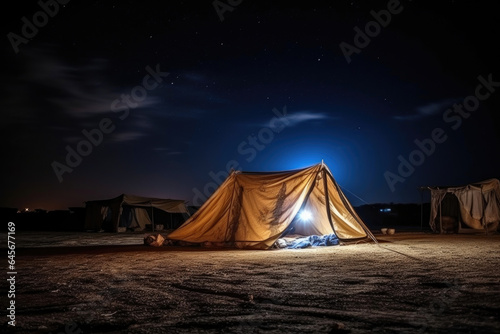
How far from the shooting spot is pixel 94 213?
26.7 metres

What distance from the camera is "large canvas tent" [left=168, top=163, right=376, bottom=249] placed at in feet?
40.7

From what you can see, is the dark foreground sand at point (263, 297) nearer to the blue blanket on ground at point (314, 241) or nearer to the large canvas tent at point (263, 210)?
the blue blanket on ground at point (314, 241)

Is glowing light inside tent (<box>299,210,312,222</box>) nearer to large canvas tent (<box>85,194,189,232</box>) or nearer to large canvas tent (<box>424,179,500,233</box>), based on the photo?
large canvas tent (<box>424,179,500,233</box>)

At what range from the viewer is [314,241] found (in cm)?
1248

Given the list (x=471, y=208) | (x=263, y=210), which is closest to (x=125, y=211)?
(x=263, y=210)

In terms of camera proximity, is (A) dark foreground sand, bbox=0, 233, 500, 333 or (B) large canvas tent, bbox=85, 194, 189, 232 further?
(B) large canvas tent, bbox=85, 194, 189, 232

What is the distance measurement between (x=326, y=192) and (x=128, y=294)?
9.19 metres

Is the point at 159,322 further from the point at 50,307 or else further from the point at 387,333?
the point at 387,333

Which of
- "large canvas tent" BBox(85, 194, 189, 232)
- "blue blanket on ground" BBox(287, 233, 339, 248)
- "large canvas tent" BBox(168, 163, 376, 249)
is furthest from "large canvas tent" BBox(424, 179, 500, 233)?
"large canvas tent" BBox(85, 194, 189, 232)

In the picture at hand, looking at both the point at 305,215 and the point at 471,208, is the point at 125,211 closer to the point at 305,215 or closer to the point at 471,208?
the point at 305,215

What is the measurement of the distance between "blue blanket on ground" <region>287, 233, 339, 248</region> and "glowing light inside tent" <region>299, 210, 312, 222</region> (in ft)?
9.83

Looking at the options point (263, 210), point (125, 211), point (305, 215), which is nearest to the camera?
point (263, 210)

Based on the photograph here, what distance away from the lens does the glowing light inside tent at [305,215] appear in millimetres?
15914

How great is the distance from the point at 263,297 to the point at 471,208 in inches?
754
